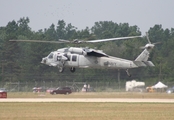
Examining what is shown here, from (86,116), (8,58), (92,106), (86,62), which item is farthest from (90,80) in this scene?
(86,116)

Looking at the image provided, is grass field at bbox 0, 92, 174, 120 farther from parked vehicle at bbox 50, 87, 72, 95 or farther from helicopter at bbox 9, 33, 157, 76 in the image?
parked vehicle at bbox 50, 87, 72, 95

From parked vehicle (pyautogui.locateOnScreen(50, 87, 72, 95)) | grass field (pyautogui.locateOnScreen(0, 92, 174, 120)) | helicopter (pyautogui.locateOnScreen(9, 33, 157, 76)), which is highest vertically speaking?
helicopter (pyautogui.locateOnScreen(9, 33, 157, 76))

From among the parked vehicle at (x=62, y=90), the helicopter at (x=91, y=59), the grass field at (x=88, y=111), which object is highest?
the helicopter at (x=91, y=59)

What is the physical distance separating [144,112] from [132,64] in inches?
853

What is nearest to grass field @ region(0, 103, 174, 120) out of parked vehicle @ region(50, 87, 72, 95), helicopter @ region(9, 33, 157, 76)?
helicopter @ region(9, 33, 157, 76)

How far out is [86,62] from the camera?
69.2 meters

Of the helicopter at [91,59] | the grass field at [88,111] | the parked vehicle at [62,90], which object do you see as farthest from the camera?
the parked vehicle at [62,90]

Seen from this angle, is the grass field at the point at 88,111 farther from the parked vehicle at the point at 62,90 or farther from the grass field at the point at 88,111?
the parked vehicle at the point at 62,90

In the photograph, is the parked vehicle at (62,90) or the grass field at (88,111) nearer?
the grass field at (88,111)

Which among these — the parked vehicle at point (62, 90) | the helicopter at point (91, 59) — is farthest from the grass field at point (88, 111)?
the parked vehicle at point (62, 90)

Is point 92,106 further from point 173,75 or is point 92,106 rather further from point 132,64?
point 173,75

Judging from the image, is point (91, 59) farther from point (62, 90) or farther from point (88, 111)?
point (88, 111)

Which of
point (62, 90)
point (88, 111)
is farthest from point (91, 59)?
point (88, 111)

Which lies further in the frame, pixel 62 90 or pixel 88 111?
pixel 62 90
